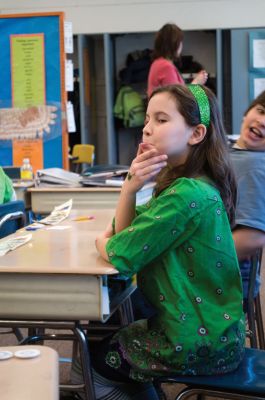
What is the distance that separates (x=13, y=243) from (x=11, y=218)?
2.72ft

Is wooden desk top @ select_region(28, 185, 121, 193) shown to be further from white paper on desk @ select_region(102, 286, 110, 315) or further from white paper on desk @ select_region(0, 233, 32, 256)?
white paper on desk @ select_region(102, 286, 110, 315)

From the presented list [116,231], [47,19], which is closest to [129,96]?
[47,19]

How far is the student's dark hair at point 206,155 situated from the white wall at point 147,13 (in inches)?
230

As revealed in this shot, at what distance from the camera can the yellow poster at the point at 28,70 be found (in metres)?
4.80

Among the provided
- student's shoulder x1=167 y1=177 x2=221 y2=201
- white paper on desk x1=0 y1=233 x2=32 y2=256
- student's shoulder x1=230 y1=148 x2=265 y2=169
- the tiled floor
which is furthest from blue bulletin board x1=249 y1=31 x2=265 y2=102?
student's shoulder x1=167 y1=177 x2=221 y2=201

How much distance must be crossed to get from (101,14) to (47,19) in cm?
274

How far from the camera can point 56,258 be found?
1588 mm

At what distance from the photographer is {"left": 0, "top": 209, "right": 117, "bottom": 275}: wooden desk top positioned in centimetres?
147

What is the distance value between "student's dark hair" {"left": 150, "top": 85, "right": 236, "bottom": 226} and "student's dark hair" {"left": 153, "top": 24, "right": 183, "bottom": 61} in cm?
319

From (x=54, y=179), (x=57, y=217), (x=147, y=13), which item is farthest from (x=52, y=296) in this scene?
(x=147, y=13)

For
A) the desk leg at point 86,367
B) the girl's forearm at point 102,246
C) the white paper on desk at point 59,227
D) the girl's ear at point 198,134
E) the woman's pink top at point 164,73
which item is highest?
the woman's pink top at point 164,73

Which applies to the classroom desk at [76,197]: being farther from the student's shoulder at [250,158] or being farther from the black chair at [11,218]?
the student's shoulder at [250,158]

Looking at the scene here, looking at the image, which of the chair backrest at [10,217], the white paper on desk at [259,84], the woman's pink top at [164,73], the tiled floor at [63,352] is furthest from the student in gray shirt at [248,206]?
the white paper on desk at [259,84]

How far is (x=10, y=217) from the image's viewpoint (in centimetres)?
259
